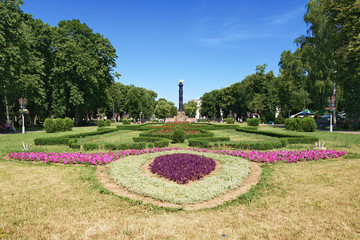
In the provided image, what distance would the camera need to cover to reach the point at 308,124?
827 inches

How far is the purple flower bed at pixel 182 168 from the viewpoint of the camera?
6199 mm

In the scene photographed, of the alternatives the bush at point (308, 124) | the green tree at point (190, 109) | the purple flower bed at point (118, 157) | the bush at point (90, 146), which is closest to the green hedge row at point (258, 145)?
the purple flower bed at point (118, 157)

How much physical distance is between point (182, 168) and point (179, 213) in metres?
2.35

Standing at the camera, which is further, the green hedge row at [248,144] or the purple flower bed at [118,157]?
the green hedge row at [248,144]

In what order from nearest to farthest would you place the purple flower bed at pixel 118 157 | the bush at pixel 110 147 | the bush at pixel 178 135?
1. the purple flower bed at pixel 118 157
2. the bush at pixel 110 147
3. the bush at pixel 178 135

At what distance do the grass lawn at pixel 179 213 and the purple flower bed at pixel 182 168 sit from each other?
66.1 inches

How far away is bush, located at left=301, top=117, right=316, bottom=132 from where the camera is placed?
20.8 metres

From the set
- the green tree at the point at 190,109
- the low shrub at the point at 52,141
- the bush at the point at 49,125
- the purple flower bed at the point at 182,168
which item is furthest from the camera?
the green tree at the point at 190,109

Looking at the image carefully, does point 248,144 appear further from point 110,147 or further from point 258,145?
point 110,147

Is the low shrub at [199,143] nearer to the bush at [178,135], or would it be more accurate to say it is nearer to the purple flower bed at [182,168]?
the bush at [178,135]

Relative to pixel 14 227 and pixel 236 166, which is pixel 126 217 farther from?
pixel 236 166

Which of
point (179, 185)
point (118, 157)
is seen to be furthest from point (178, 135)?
point (179, 185)

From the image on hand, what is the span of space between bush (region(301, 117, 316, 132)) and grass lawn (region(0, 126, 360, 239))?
1658cm

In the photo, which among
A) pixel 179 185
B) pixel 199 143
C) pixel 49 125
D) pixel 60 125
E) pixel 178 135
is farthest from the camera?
pixel 60 125
